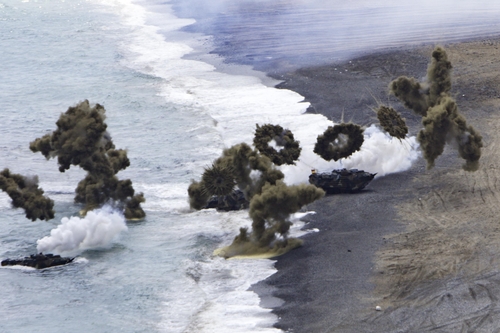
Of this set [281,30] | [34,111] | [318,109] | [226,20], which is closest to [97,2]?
[226,20]

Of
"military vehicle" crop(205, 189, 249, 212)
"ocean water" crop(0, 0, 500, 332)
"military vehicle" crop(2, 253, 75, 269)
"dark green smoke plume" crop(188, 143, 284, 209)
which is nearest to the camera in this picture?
"ocean water" crop(0, 0, 500, 332)

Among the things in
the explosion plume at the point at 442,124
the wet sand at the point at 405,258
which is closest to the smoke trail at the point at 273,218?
the wet sand at the point at 405,258

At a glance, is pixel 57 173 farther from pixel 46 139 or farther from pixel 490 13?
pixel 490 13

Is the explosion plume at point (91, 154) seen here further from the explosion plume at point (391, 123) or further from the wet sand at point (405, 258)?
the explosion plume at point (391, 123)

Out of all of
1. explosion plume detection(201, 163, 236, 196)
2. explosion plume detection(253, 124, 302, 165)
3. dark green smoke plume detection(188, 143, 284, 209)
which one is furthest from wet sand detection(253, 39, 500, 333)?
explosion plume detection(201, 163, 236, 196)

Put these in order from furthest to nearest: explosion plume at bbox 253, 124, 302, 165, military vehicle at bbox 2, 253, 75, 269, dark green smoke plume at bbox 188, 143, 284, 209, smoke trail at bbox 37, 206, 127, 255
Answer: explosion plume at bbox 253, 124, 302, 165, smoke trail at bbox 37, 206, 127, 255, dark green smoke plume at bbox 188, 143, 284, 209, military vehicle at bbox 2, 253, 75, 269

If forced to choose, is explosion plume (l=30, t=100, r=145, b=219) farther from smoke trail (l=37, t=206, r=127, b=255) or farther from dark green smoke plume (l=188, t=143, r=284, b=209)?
dark green smoke plume (l=188, t=143, r=284, b=209)

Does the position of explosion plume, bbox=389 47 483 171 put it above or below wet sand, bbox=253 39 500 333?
above

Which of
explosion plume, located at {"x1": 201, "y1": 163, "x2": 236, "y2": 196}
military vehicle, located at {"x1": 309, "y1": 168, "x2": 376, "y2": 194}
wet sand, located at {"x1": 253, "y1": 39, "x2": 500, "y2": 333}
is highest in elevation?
explosion plume, located at {"x1": 201, "y1": 163, "x2": 236, "y2": 196}
